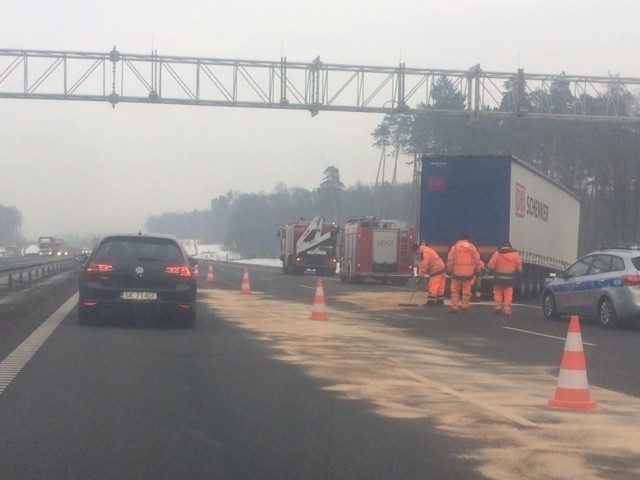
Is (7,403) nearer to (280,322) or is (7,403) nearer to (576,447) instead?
(576,447)

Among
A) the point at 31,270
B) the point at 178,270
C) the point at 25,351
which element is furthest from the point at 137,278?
the point at 31,270

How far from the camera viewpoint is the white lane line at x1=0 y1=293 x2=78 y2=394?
1149 cm

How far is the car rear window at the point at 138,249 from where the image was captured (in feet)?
57.2

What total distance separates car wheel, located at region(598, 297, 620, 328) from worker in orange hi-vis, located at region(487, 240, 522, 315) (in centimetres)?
309

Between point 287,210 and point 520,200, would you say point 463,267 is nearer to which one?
point 520,200

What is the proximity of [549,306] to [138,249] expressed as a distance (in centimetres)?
902

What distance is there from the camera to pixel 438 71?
42562mm

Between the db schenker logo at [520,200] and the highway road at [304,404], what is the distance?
11.0 metres

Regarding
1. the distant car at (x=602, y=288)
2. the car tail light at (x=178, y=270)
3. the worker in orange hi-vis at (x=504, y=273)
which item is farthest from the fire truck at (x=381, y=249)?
the car tail light at (x=178, y=270)

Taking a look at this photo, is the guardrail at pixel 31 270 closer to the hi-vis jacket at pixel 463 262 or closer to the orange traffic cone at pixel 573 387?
the hi-vis jacket at pixel 463 262

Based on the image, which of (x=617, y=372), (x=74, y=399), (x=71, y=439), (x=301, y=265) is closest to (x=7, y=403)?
(x=74, y=399)

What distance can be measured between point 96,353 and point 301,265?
130 feet

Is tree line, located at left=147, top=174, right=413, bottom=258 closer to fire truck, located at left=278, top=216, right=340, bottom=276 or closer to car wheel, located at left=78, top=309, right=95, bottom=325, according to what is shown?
fire truck, located at left=278, top=216, right=340, bottom=276

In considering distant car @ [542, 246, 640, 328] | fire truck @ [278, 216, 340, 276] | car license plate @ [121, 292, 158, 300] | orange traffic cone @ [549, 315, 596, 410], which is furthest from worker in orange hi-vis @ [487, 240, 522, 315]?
fire truck @ [278, 216, 340, 276]
